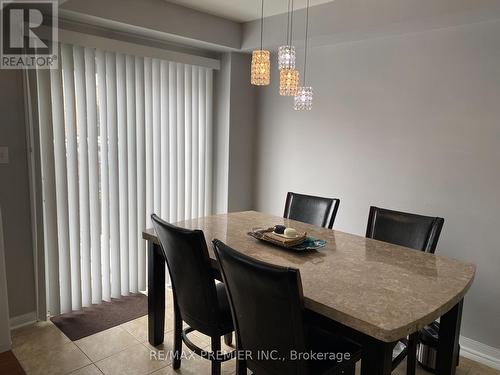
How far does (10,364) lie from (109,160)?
1.51m

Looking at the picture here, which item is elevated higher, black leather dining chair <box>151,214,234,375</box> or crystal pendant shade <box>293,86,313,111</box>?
crystal pendant shade <box>293,86,313,111</box>

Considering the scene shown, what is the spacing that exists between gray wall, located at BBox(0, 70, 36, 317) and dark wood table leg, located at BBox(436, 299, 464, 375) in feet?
8.69

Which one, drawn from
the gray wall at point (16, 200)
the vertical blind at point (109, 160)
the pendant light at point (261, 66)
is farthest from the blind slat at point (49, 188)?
the pendant light at point (261, 66)

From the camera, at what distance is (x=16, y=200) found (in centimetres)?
266

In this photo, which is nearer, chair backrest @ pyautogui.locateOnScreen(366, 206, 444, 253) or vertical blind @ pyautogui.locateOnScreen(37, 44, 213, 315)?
chair backrest @ pyautogui.locateOnScreen(366, 206, 444, 253)

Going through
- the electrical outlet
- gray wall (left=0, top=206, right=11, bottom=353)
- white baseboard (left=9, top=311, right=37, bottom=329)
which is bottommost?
white baseboard (left=9, top=311, right=37, bottom=329)

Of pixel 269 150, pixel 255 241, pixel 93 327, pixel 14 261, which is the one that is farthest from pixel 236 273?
pixel 269 150

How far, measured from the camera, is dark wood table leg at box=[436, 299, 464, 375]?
1.76 m

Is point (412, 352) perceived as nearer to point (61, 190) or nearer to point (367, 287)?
point (367, 287)

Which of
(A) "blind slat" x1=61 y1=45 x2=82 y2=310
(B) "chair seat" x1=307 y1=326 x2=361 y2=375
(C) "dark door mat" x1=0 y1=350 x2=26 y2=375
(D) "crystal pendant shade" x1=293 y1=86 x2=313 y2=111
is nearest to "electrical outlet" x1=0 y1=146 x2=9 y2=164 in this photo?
(A) "blind slat" x1=61 y1=45 x2=82 y2=310

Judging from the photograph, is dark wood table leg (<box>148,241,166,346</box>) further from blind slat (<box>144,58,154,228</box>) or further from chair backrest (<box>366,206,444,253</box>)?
chair backrest (<box>366,206,444,253</box>)

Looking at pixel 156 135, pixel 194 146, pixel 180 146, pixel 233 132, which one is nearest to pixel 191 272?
pixel 156 135

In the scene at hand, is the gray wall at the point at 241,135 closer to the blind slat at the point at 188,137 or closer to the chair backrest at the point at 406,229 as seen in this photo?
the blind slat at the point at 188,137

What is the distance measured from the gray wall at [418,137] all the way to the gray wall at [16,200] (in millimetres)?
2191
